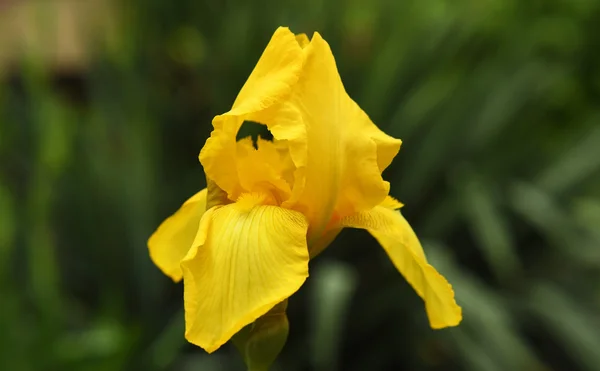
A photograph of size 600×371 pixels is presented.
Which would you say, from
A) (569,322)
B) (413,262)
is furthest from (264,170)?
(569,322)

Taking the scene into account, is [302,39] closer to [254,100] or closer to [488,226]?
[254,100]

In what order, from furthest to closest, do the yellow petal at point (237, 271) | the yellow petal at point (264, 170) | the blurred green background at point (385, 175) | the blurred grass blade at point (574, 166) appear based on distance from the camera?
1. the blurred grass blade at point (574, 166)
2. the blurred green background at point (385, 175)
3. the yellow petal at point (264, 170)
4. the yellow petal at point (237, 271)

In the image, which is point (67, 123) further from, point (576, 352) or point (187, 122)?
point (576, 352)

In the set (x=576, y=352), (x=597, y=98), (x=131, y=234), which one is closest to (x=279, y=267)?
(x=131, y=234)

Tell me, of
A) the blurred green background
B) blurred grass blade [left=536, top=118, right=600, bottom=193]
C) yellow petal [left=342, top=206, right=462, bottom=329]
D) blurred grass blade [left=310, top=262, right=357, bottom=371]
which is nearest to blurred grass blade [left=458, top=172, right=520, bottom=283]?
the blurred green background

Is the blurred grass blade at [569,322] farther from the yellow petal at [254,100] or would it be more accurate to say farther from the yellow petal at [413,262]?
the yellow petal at [254,100]

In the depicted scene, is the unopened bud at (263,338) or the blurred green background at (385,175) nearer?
the unopened bud at (263,338)

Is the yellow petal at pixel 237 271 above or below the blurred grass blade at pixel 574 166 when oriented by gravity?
above

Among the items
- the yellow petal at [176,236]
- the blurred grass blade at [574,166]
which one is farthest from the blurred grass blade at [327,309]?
the yellow petal at [176,236]

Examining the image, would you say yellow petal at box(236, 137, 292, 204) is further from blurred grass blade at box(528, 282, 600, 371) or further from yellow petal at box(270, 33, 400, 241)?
blurred grass blade at box(528, 282, 600, 371)
